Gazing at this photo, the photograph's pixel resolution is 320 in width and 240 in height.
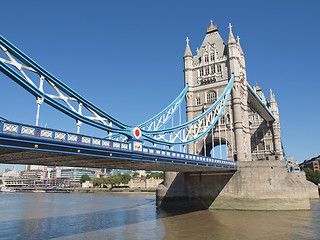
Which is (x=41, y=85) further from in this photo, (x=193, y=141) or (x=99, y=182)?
(x=99, y=182)

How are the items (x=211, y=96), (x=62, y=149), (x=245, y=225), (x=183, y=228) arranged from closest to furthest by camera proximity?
(x=62, y=149), (x=183, y=228), (x=245, y=225), (x=211, y=96)

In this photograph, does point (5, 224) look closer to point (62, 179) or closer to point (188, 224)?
point (188, 224)

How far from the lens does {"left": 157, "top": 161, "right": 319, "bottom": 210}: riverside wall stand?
98.0 ft

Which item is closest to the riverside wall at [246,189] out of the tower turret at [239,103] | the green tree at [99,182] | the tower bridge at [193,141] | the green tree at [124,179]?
the tower bridge at [193,141]

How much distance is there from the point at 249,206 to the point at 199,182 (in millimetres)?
6366

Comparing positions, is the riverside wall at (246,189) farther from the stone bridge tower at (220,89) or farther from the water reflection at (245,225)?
the stone bridge tower at (220,89)

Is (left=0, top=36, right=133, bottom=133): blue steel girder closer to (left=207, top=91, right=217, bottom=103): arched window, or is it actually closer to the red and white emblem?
the red and white emblem

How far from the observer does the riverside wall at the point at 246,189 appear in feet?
98.0

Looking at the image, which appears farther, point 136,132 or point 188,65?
point 188,65

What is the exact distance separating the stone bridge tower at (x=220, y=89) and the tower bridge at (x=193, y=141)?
14cm

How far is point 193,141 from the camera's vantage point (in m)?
30.6

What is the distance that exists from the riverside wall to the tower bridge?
0.33 ft

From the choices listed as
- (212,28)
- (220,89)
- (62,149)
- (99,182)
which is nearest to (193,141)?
(220,89)

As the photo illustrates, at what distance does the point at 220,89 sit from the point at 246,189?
15380 mm
